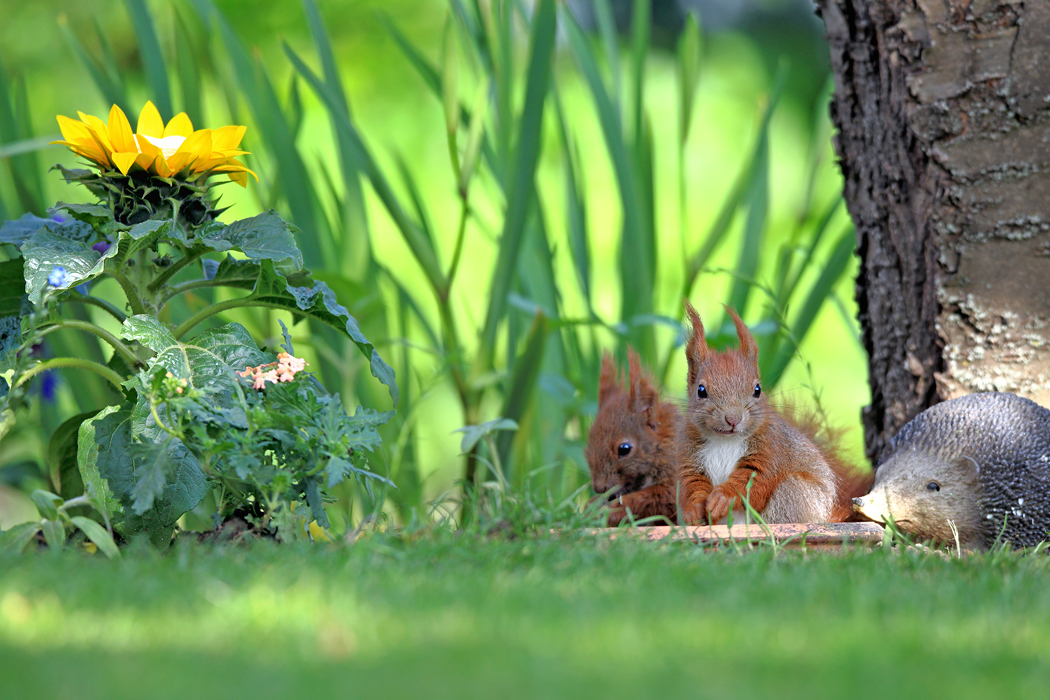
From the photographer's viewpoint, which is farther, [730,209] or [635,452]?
[730,209]

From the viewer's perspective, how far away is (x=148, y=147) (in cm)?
143

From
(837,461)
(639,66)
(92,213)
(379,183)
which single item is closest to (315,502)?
(92,213)

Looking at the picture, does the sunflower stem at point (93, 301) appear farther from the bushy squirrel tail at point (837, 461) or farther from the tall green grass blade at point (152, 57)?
the bushy squirrel tail at point (837, 461)

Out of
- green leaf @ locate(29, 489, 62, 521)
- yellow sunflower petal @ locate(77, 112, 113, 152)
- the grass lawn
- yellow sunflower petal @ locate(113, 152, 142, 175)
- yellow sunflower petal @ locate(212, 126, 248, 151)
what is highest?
yellow sunflower petal @ locate(77, 112, 113, 152)

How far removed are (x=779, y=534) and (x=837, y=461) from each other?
1.25ft

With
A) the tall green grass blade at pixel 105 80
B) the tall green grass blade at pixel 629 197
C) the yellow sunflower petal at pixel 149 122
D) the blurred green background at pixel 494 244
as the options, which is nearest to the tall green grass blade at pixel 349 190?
the blurred green background at pixel 494 244

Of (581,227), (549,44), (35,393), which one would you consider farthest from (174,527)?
(581,227)

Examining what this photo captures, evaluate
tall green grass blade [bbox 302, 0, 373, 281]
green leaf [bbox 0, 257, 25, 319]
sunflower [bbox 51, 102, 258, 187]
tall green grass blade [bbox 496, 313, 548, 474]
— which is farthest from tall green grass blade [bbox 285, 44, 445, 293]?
green leaf [bbox 0, 257, 25, 319]

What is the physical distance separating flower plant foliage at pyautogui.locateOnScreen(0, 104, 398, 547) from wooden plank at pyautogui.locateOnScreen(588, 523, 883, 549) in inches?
19.5

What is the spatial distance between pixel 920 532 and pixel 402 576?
3.24ft

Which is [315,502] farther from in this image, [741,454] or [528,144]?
[528,144]

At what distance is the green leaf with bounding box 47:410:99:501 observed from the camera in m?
1.63

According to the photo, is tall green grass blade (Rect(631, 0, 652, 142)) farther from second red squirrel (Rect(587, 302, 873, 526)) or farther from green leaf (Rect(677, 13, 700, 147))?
second red squirrel (Rect(587, 302, 873, 526))

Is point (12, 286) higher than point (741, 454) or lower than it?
higher
